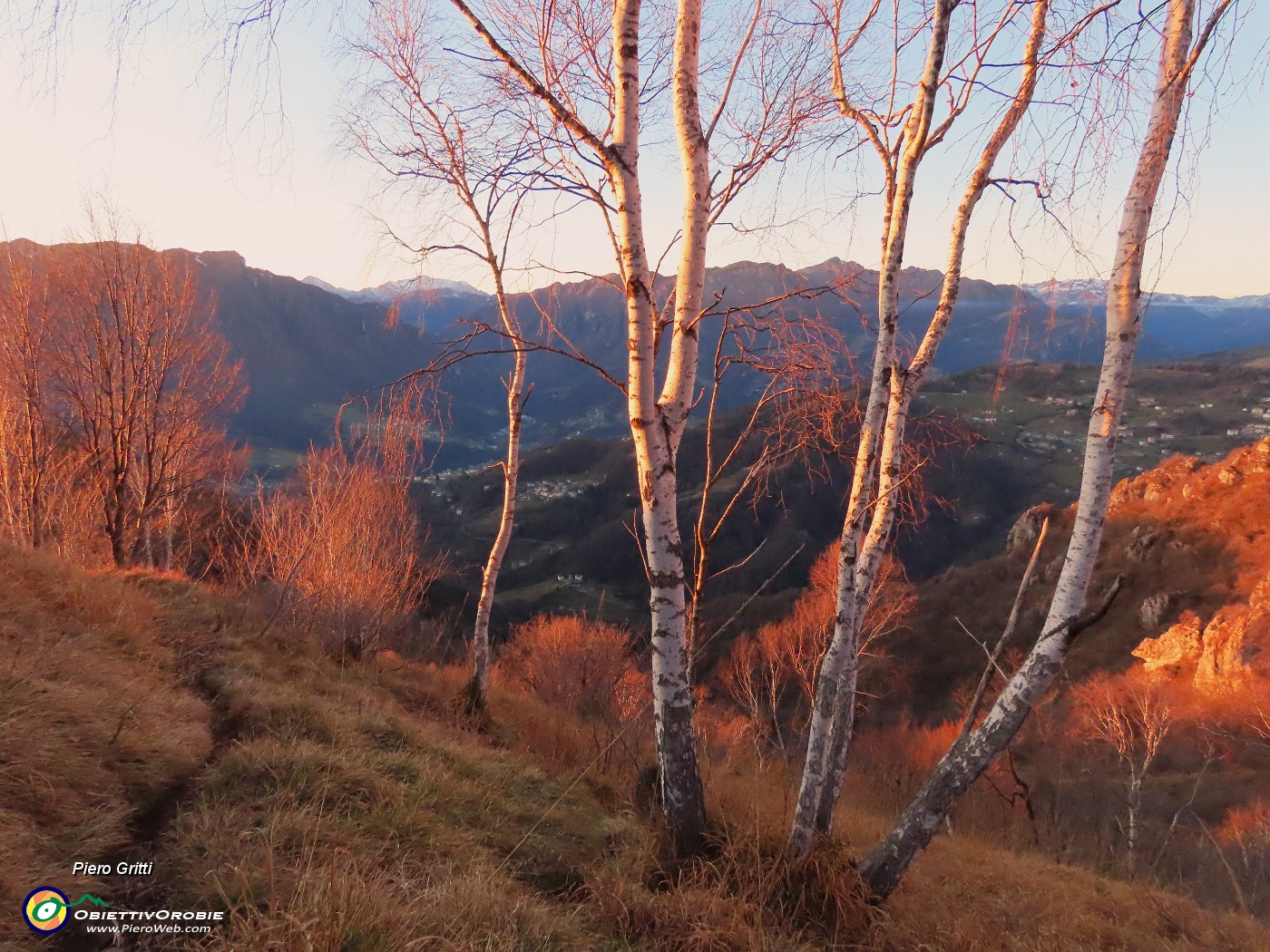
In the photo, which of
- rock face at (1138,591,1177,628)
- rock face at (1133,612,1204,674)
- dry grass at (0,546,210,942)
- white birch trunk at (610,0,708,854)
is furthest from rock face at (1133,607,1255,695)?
dry grass at (0,546,210,942)

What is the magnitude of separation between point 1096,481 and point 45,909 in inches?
191

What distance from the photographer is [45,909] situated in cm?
230

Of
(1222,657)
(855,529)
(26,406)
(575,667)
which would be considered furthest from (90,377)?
(1222,657)

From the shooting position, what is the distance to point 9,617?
4582mm

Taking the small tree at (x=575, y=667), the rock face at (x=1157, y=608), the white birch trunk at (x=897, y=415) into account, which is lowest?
the rock face at (x=1157, y=608)

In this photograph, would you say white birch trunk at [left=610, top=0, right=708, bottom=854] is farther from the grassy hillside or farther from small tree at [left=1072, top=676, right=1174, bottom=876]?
small tree at [left=1072, top=676, right=1174, bottom=876]

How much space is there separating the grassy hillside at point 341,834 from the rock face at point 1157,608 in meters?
35.6

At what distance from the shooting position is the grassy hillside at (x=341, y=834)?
8.12ft

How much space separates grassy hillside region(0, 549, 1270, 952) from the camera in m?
2.47

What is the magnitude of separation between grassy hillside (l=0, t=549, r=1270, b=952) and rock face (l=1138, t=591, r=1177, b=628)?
1403 inches

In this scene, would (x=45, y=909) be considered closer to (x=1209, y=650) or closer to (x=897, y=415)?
(x=897, y=415)

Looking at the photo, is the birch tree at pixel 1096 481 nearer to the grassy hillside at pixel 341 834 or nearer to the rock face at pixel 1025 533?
the grassy hillside at pixel 341 834

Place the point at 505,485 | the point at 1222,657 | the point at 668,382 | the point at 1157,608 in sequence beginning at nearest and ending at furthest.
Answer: the point at 668,382
the point at 505,485
the point at 1222,657
the point at 1157,608

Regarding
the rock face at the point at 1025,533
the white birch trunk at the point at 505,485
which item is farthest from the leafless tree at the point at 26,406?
the rock face at the point at 1025,533
